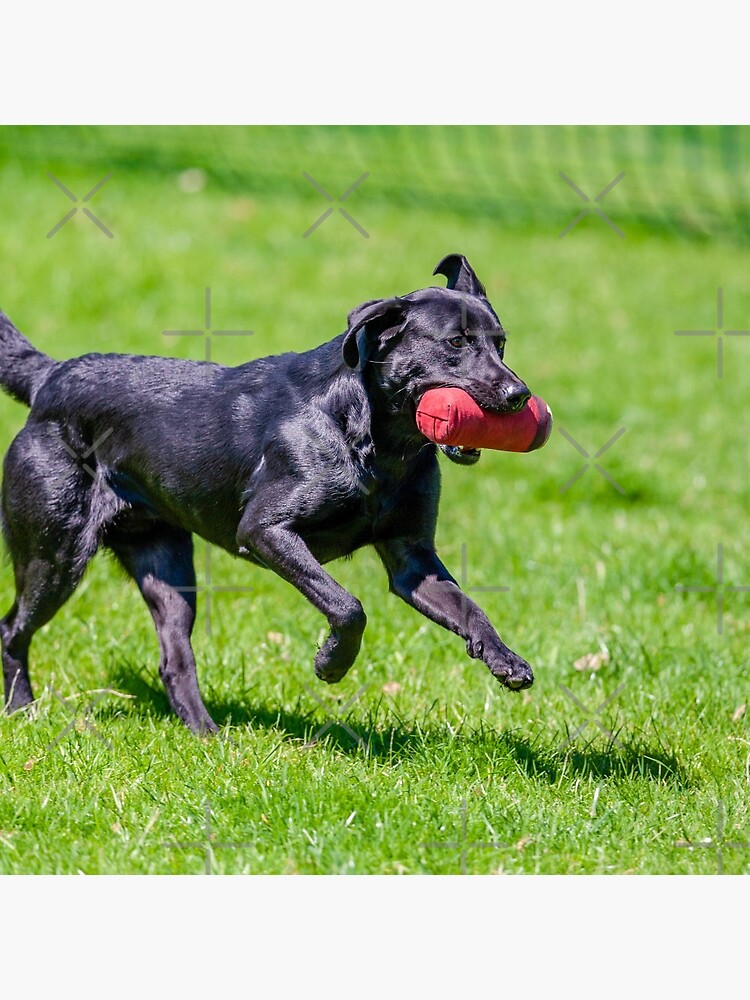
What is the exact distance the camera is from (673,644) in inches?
215

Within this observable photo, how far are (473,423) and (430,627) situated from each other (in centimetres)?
184

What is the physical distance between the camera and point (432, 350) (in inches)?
156

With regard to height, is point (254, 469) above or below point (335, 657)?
above

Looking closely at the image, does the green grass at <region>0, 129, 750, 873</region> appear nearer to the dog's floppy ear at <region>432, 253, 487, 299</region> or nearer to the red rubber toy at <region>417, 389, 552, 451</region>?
the red rubber toy at <region>417, 389, 552, 451</region>

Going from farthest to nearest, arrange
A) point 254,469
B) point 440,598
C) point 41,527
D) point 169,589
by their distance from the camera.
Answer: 1. point 169,589
2. point 41,527
3. point 254,469
4. point 440,598

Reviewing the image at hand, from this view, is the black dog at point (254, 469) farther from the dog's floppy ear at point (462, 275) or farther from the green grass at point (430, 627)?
the green grass at point (430, 627)

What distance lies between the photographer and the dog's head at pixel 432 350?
385 cm

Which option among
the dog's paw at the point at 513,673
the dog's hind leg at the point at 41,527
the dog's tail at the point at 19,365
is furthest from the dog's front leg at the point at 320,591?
the dog's tail at the point at 19,365

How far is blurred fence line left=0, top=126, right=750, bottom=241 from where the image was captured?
37.6ft

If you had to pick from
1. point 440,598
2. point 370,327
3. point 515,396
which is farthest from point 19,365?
point 515,396

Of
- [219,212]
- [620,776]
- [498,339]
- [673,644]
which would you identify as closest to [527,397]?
[498,339]

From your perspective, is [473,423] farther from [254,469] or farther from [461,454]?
[254,469]

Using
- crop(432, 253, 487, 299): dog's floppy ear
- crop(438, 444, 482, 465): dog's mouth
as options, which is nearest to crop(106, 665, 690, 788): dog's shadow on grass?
crop(438, 444, 482, 465): dog's mouth

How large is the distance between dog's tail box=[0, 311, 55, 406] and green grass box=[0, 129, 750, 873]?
1.08m
